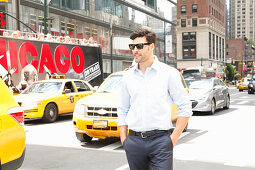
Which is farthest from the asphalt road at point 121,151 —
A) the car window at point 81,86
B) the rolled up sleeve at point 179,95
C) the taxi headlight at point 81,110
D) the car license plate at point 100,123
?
the car window at point 81,86

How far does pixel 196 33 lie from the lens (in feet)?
302

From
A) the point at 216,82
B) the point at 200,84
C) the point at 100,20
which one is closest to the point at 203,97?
the point at 200,84

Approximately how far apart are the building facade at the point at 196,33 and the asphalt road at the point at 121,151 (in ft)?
270

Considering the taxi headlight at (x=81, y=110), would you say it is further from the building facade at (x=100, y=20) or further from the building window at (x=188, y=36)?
the building window at (x=188, y=36)

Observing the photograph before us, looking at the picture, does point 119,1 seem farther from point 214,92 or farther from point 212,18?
point 212,18

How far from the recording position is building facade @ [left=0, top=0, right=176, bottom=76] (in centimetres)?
3012

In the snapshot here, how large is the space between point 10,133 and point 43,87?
9.40 m

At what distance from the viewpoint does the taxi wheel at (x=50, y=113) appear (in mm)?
12633

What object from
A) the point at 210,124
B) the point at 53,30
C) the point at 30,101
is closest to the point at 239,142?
the point at 210,124

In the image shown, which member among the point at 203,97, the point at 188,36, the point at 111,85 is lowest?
the point at 203,97

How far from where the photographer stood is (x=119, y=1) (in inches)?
1816

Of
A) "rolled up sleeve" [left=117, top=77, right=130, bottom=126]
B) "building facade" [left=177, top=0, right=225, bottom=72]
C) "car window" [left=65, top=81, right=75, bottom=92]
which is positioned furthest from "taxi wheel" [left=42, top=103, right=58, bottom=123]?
"building facade" [left=177, top=0, right=225, bottom=72]

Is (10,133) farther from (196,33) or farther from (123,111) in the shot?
(196,33)

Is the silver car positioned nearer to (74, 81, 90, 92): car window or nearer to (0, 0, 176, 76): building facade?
(74, 81, 90, 92): car window
